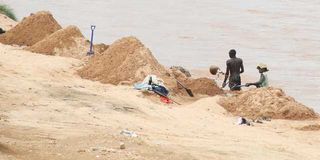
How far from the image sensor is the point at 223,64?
22.7m

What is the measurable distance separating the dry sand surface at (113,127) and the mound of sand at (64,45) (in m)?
2.35

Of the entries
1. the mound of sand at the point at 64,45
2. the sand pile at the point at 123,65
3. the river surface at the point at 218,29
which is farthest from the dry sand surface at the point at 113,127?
the river surface at the point at 218,29

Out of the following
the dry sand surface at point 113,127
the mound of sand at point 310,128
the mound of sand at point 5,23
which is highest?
the mound of sand at point 5,23

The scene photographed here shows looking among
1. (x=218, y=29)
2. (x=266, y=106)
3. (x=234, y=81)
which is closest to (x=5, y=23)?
(x=234, y=81)

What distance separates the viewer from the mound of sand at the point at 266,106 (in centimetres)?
1268

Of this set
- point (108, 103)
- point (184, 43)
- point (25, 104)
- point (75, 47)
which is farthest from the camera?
point (184, 43)

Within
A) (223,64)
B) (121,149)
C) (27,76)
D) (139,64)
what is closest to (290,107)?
(139,64)

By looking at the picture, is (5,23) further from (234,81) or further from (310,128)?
(310,128)

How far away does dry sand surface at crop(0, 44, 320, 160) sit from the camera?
7666 mm

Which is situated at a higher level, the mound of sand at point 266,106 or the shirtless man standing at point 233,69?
the shirtless man standing at point 233,69

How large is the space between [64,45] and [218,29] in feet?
48.3

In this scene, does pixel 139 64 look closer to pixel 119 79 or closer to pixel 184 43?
pixel 119 79

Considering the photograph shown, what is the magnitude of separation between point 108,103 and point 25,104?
1.44 meters

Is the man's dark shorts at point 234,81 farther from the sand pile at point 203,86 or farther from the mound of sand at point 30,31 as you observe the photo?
the mound of sand at point 30,31
